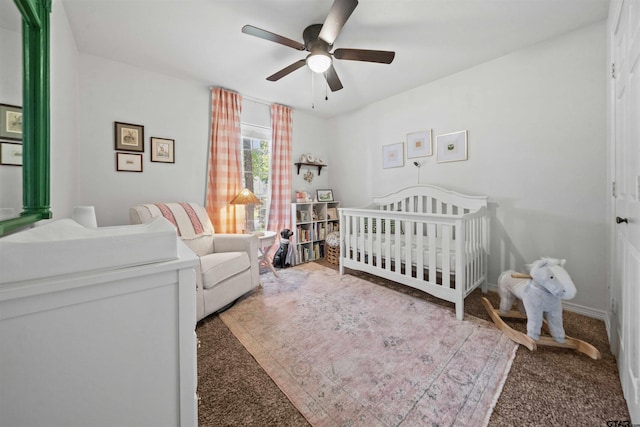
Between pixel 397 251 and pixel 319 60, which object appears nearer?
pixel 319 60

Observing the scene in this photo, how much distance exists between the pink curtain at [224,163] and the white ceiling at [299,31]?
30 cm

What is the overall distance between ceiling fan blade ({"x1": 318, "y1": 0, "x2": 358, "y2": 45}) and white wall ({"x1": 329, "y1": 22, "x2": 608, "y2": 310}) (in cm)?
173

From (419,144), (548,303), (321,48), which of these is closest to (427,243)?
(548,303)

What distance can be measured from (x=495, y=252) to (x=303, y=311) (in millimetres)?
2031

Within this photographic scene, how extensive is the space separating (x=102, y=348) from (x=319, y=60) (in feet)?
6.60

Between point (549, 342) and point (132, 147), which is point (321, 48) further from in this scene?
point (549, 342)

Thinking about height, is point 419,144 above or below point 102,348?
above

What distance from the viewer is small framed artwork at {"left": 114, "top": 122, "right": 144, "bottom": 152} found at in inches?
92.0

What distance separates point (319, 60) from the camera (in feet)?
5.93

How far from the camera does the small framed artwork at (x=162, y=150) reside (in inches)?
100

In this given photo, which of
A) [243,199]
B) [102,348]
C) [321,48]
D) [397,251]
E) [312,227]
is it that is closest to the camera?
[102,348]

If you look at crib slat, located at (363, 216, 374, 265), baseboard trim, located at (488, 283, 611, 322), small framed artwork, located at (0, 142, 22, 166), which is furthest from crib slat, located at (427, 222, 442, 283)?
small framed artwork, located at (0, 142, 22, 166)

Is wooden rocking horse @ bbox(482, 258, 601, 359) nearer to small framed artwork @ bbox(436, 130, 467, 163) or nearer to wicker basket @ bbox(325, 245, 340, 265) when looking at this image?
small framed artwork @ bbox(436, 130, 467, 163)

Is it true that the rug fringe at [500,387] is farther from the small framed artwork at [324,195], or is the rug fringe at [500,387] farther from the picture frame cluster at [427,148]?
the small framed artwork at [324,195]
